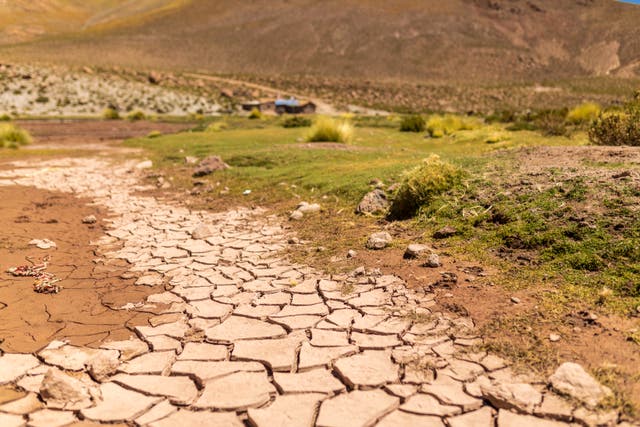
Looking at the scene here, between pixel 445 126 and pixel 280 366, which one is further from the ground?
pixel 445 126

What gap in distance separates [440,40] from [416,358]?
94.0 metres

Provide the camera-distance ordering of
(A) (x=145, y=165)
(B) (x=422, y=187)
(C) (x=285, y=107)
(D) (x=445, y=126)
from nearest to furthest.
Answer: (B) (x=422, y=187) → (A) (x=145, y=165) → (D) (x=445, y=126) → (C) (x=285, y=107)

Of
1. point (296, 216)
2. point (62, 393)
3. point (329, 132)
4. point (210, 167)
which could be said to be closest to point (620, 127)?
point (296, 216)

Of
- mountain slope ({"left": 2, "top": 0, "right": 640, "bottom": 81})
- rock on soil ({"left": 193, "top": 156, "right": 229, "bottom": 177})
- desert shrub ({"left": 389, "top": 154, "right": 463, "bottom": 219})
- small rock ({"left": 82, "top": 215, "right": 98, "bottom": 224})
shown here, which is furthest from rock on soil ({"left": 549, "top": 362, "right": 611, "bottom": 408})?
mountain slope ({"left": 2, "top": 0, "right": 640, "bottom": 81})

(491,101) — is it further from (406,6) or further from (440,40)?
(406,6)

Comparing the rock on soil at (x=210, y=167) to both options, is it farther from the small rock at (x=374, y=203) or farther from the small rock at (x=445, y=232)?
the small rock at (x=445, y=232)

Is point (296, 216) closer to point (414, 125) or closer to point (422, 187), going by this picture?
point (422, 187)

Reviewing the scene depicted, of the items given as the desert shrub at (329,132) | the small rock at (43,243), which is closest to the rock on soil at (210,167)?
the desert shrub at (329,132)

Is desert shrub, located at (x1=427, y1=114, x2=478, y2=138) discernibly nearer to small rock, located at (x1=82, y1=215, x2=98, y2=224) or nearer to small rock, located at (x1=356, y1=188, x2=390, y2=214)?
small rock, located at (x1=356, y1=188, x2=390, y2=214)

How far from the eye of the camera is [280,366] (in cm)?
332

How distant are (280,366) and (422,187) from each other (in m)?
3.43

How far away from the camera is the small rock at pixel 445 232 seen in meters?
5.29

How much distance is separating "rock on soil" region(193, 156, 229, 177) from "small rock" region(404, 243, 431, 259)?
644 centimetres

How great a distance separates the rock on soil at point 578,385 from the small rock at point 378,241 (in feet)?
8.37
